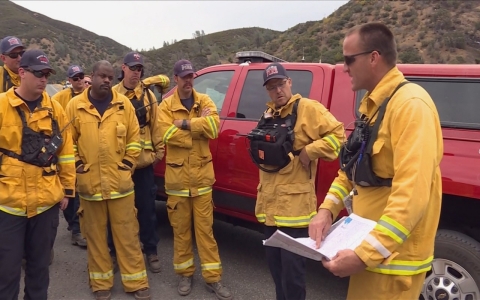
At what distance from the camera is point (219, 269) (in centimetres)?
383

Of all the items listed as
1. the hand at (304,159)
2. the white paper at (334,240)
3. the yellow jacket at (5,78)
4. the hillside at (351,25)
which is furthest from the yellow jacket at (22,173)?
the hillside at (351,25)

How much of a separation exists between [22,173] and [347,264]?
2.36m

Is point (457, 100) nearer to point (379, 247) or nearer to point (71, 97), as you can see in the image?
point (379, 247)

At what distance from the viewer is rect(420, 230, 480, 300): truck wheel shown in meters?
3.00

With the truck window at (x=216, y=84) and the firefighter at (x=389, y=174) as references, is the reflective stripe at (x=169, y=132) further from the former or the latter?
the firefighter at (x=389, y=174)

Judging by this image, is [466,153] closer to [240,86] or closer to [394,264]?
[394,264]

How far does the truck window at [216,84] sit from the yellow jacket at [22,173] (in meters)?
1.87

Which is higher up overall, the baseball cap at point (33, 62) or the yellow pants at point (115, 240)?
the baseball cap at point (33, 62)

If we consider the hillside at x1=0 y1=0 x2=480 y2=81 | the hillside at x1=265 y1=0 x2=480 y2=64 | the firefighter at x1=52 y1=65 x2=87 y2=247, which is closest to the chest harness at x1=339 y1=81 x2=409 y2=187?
the firefighter at x1=52 y1=65 x2=87 y2=247

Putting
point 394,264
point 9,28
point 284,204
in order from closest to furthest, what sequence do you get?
point 394,264, point 284,204, point 9,28

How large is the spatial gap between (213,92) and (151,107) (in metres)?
0.72

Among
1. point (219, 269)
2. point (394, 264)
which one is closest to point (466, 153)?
point (394, 264)

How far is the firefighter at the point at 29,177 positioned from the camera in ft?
9.39

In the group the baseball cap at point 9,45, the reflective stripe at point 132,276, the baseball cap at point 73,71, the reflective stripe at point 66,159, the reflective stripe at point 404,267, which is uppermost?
the baseball cap at point 9,45
